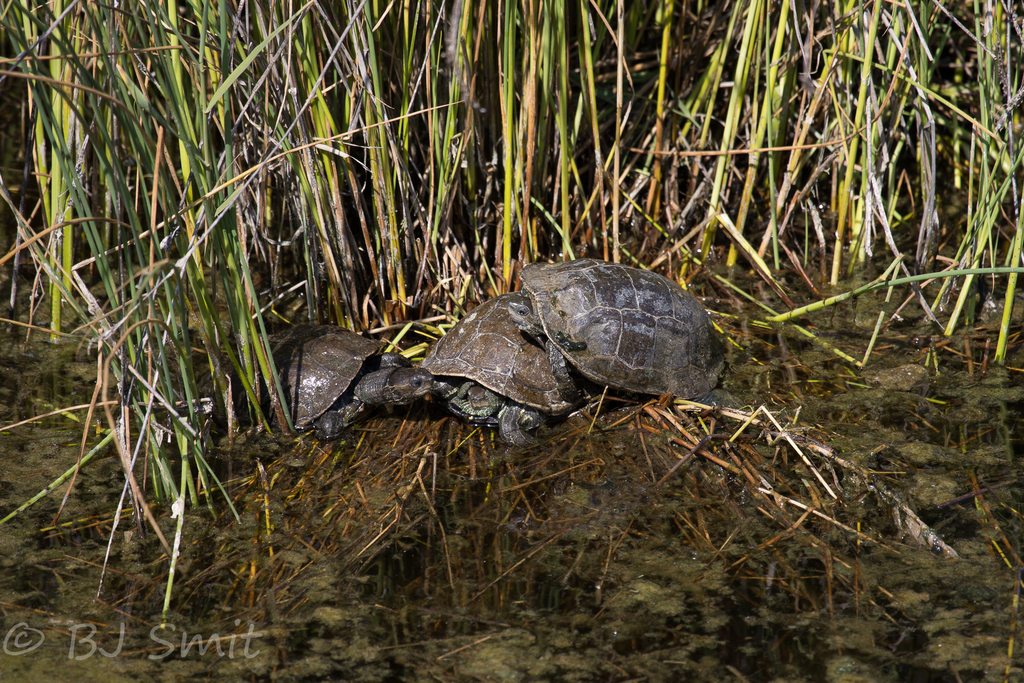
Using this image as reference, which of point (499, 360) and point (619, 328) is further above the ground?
point (619, 328)

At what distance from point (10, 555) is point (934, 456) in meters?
3.17

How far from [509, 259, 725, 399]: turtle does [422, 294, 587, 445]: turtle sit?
8 cm

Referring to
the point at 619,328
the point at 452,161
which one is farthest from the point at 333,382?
the point at 619,328

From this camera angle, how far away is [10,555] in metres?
2.28

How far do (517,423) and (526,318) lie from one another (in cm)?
45

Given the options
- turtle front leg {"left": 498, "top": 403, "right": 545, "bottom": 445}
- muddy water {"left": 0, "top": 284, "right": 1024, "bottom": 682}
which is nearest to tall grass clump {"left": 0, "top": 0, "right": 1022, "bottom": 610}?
muddy water {"left": 0, "top": 284, "right": 1024, "bottom": 682}

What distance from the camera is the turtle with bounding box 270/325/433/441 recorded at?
9.80ft

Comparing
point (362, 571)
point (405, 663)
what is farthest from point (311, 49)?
point (405, 663)

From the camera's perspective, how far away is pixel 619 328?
2.97 metres

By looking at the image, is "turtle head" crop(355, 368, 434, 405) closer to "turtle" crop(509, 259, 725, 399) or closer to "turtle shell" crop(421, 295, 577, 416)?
"turtle shell" crop(421, 295, 577, 416)

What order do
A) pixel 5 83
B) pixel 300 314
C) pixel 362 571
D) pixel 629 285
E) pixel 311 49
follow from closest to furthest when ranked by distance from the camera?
1. pixel 362 571
2. pixel 311 49
3. pixel 629 285
4. pixel 300 314
5. pixel 5 83

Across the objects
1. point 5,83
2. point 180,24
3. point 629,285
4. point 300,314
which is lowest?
point 300,314

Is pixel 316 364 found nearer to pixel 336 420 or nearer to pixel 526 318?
pixel 336 420

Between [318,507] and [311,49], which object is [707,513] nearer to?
[318,507]
